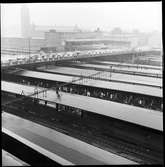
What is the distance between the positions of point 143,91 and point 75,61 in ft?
18.1

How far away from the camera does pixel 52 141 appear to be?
2547mm

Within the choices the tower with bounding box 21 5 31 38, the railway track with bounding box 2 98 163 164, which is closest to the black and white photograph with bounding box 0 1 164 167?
the railway track with bounding box 2 98 163 164

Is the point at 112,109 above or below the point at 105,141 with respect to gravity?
above

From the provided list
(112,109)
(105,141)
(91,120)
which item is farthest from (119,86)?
(105,141)

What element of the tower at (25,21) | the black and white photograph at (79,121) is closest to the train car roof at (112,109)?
the black and white photograph at (79,121)

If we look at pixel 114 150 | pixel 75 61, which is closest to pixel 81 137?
pixel 114 150

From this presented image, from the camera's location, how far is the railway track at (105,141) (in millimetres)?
2664

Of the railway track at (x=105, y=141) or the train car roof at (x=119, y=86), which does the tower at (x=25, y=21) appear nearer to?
the train car roof at (x=119, y=86)

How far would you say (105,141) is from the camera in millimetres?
3082

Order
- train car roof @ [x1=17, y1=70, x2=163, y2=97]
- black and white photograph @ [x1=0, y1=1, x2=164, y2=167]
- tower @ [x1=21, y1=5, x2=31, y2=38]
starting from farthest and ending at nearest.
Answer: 1. tower @ [x1=21, y1=5, x2=31, y2=38]
2. train car roof @ [x1=17, y1=70, x2=163, y2=97]
3. black and white photograph @ [x1=0, y1=1, x2=164, y2=167]

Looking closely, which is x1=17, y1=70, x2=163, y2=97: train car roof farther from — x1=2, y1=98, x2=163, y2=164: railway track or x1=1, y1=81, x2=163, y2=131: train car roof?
x1=2, y1=98, x2=163, y2=164: railway track

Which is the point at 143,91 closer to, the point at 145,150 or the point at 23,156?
the point at 145,150

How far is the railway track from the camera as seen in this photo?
266 cm

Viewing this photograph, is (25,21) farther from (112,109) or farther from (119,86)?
(112,109)
